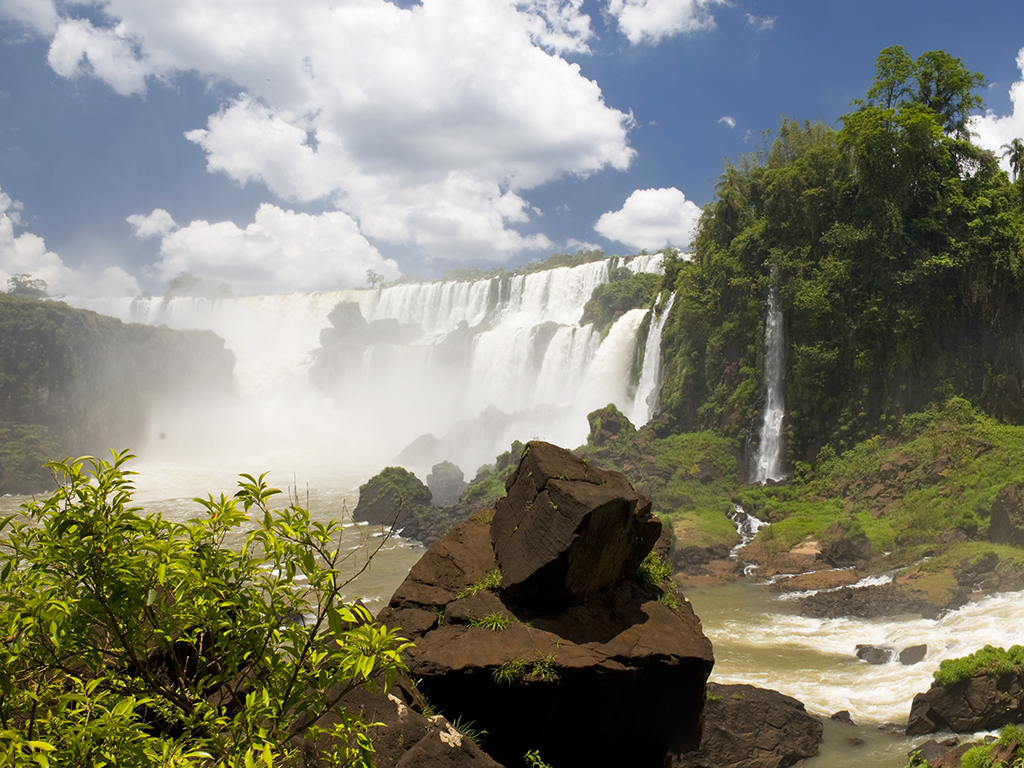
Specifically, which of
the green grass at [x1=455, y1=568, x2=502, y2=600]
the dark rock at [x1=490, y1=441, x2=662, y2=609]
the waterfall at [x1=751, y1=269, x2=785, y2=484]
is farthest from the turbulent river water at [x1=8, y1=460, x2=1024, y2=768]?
the waterfall at [x1=751, y1=269, x2=785, y2=484]

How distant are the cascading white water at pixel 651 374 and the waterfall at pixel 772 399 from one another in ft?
21.7

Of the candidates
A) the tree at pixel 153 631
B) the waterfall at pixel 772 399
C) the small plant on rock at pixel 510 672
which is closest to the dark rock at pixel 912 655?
the small plant on rock at pixel 510 672

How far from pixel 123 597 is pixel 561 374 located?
37.9 metres

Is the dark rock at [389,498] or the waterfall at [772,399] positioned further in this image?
the dark rock at [389,498]

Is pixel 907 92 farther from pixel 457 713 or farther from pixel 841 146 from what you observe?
pixel 457 713

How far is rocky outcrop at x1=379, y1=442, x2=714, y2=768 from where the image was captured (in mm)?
5715

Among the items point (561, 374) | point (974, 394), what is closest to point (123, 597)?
point (974, 394)

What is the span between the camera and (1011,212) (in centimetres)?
2214

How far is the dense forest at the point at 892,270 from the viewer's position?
2230cm

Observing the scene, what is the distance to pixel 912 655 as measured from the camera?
12.2 m

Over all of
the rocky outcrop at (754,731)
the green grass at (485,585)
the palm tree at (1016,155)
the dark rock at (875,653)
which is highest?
the palm tree at (1016,155)

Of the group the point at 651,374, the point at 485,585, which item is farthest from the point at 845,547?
the point at 651,374

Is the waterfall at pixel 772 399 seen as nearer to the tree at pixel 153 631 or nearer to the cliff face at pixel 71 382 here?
the tree at pixel 153 631

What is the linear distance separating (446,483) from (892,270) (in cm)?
2202
